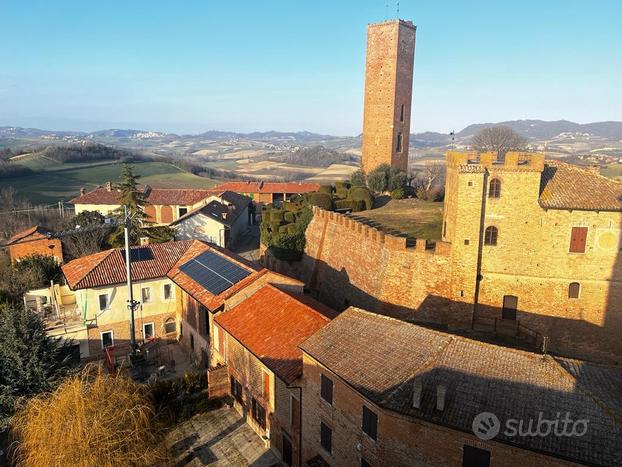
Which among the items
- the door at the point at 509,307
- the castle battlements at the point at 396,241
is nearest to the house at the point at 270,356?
the castle battlements at the point at 396,241

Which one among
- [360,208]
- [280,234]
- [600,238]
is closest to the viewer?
[600,238]

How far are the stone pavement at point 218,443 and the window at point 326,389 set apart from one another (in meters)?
4.64

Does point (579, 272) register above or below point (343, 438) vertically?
above

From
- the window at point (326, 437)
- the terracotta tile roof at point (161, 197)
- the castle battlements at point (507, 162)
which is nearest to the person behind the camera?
the window at point (326, 437)

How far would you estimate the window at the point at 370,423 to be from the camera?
12.7 meters

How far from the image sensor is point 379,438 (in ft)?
40.9

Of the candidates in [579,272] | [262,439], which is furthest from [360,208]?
[262,439]

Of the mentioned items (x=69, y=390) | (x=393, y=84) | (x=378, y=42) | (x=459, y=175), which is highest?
(x=378, y=42)

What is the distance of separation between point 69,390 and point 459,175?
58.9ft

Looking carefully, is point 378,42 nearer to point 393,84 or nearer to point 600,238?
point 393,84

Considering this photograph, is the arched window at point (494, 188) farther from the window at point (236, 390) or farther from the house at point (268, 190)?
the house at point (268, 190)

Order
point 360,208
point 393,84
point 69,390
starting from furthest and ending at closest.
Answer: point 393,84
point 360,208
point 69,390

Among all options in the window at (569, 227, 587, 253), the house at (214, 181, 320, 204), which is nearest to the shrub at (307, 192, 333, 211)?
the window at (569, 227, 587, 253)

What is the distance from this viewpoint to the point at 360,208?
38531mm
